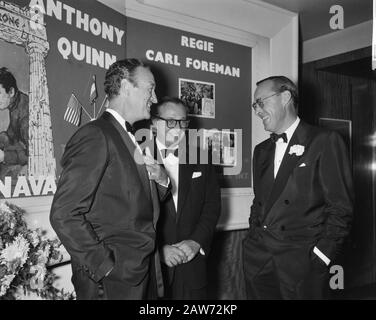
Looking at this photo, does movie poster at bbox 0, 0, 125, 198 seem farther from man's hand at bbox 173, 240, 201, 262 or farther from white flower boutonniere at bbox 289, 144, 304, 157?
white flower boutonniere at bbox 289, 144, 304, 157

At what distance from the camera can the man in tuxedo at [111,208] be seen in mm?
1654

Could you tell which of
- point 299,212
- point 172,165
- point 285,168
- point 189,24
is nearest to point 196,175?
point 172,165

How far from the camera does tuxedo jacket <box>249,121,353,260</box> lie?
238cm

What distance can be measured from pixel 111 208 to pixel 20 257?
1.37 feet

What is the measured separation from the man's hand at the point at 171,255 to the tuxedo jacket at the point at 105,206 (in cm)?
49

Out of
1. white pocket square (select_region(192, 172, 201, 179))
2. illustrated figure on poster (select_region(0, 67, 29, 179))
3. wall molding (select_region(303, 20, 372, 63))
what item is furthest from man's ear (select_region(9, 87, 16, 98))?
wall molding (select_region(303, 20, 372, 63))

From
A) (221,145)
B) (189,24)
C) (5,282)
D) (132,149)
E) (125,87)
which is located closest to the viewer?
(5,282)

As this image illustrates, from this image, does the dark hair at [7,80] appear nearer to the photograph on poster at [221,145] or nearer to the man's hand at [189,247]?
the man's hand at [189,247]

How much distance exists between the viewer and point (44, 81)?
2.35 meters

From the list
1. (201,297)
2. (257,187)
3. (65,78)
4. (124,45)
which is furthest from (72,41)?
(201,297)

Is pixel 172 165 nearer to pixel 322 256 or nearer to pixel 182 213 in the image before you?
pixel 182 213

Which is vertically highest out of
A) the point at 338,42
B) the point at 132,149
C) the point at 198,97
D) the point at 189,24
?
the point at 338,42

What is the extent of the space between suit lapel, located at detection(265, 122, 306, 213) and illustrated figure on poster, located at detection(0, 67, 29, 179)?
1.50 meters
